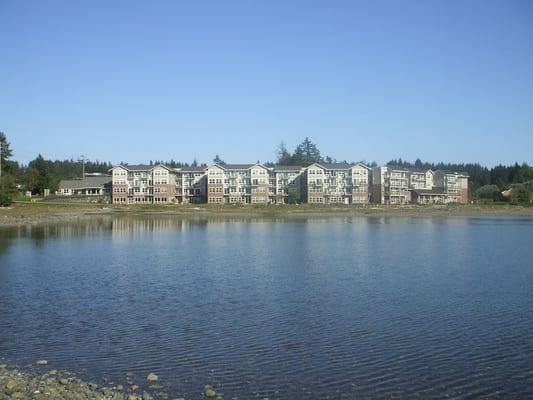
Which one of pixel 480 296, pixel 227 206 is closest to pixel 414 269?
pixel 480 296

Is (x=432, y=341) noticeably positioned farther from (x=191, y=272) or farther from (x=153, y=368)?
(x=191, y=272)

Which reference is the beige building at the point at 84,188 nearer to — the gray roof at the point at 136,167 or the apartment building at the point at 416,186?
the gray roof at the point at 136,167

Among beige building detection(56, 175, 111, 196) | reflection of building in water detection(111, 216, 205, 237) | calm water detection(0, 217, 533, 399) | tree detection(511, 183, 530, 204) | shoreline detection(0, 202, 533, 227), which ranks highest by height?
beige building detection(56, 175, 111, 196)

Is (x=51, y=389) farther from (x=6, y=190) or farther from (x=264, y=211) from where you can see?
(x=264, y=211)

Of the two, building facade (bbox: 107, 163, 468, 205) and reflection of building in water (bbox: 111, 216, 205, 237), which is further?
building facade (bbox: 107, 163, 468, 205)

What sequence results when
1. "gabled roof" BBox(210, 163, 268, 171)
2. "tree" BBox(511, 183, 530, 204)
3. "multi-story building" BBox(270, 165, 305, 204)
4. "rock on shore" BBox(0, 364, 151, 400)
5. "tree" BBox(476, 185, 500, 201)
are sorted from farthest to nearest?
"tree" BBox(476, 185, 500, 201) < "multi-story building" BBox(270, 165, 305, 204) < "tree" BBox(511, 183, 530, 204) < "gabled roof" BBox(210, 163, 268, 171) < "rock on shore" BBox(0, 364, 151, 400)

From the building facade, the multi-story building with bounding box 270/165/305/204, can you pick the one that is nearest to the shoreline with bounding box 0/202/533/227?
the building facade

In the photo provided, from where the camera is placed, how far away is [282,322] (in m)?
17.8

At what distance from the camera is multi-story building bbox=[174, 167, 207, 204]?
121688 mm

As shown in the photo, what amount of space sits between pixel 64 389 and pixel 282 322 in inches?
318

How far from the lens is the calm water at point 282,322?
1266 centimetres

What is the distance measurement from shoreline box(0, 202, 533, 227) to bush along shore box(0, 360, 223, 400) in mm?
73343

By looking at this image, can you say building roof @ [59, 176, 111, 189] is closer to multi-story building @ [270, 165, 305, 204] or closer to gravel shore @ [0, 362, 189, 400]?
multi-story building @ [270, 165, 305, 204]

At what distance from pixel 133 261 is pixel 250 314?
54.1 ft
